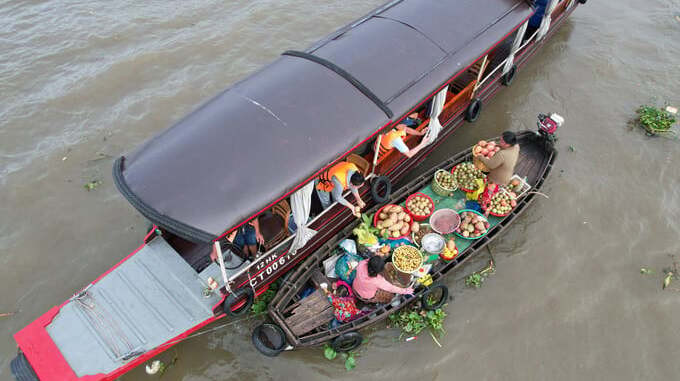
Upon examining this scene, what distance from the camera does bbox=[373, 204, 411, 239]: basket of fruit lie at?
6094 mm

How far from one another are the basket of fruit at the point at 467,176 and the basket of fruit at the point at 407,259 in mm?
1735

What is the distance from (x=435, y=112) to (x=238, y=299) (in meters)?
4.43

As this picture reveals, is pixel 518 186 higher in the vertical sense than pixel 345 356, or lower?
higher

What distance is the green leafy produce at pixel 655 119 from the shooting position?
860 cm

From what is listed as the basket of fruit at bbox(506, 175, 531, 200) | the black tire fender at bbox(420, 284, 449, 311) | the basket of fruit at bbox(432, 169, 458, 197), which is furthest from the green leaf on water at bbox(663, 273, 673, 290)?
the black tire fender at bbox(420, 284, 449, 311)

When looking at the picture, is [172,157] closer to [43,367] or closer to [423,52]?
[43,367]

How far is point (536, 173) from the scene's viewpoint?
722 centimetres

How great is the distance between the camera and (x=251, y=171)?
429 cm

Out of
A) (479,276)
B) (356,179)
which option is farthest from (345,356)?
(356,179)

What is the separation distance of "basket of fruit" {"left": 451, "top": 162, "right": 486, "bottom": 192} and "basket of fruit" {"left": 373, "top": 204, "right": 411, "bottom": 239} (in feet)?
4.08

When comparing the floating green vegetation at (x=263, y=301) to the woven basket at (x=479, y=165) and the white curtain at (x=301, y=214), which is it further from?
the woven basket at (x=479, y=165)

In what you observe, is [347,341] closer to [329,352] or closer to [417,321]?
[329,352]

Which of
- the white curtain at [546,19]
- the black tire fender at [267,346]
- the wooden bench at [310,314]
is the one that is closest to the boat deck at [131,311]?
the black tire fender at [267,346]

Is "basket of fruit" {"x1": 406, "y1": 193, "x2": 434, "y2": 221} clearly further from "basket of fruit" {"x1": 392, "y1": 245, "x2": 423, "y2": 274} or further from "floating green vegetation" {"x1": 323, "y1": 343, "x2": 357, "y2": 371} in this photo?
"floating green vegetation" {"x1": 323, "y1": 343, "x2": 357, "y2": 371}
